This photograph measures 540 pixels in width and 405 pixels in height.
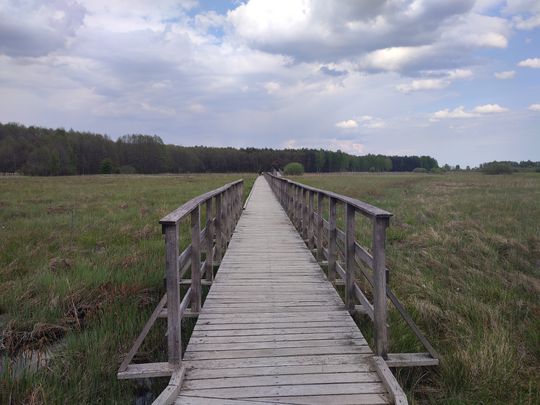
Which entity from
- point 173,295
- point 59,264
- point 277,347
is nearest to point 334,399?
point 277,347

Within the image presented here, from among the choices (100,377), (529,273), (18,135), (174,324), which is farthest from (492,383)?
(18,135)

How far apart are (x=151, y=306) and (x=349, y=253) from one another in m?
2.55

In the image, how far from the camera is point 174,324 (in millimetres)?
2945

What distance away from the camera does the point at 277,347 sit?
3.27 m

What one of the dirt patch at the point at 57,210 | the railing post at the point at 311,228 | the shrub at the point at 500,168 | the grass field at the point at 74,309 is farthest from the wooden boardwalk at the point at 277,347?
the shrub at the point at 500,168

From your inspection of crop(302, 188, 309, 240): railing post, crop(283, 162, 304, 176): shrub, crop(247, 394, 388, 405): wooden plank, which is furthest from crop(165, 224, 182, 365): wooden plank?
crop(283, 162, 304, 176): shrub

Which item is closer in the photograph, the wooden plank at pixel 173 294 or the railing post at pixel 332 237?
the wooden plank at pixel 173 294

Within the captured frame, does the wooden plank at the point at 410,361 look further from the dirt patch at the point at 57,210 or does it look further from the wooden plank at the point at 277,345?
the dirt patch at the point at 57,210

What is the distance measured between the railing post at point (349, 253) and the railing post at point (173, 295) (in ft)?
5.92

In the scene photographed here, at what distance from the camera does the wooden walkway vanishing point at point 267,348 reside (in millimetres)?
2641

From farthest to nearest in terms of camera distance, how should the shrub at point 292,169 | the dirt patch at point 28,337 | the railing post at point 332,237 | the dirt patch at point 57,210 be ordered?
the shrub at point 292,169 < the dirt patch at point 57,210 < the railing post at point 332,237 < the dirt patch at point 28,337

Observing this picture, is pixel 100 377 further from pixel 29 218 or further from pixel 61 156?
pixel 61 156

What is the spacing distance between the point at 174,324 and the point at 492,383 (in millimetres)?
2518

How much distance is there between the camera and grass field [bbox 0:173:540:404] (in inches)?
119
